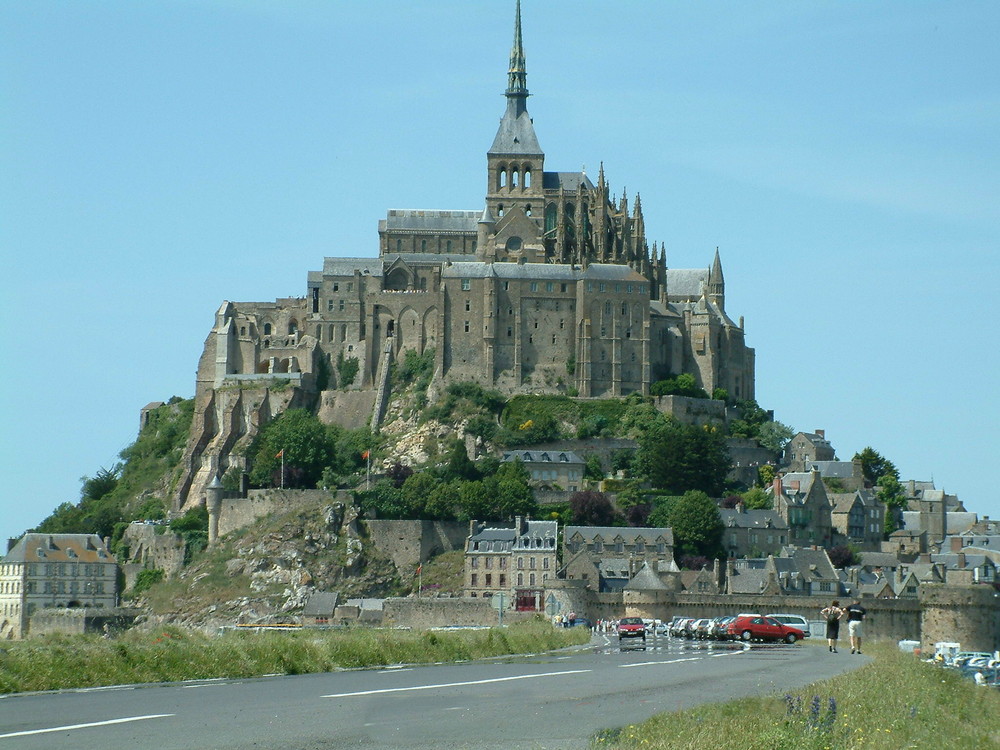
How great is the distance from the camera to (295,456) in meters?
100

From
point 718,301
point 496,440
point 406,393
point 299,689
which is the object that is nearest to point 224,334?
point 406,393

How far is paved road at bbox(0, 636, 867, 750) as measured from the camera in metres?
17.2

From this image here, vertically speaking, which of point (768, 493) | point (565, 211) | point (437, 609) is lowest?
point (437, 609)

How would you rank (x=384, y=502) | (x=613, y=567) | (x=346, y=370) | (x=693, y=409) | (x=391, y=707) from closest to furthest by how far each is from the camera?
(x=391, y=707) → (x=613, y=567) → (x=384, y=502) → (x=693, y=409) → (x=346, y=370)

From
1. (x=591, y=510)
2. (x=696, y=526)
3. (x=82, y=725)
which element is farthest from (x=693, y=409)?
(x=82, y=725)

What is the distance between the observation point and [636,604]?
85.9 m

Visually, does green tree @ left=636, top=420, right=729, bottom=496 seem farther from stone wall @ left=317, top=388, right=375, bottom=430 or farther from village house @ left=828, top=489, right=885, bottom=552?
stone wall @ left=317, top=388, right=375, bottom=430

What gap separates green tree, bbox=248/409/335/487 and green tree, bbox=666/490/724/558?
2175 centimetres

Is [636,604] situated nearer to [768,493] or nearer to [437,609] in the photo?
[437,609]

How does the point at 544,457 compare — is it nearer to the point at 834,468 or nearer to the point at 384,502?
the point at 384,502

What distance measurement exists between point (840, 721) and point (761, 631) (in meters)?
23.1

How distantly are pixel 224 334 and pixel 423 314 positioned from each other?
Answer: 1385 cm

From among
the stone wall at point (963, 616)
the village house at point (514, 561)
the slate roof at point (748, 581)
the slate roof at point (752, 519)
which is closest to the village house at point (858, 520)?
the slate roof at point (752, 519)

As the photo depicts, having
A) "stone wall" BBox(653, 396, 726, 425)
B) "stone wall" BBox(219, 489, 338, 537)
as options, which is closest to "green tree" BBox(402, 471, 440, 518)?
"stone wall" BBox(219, 489, 338, 537)
